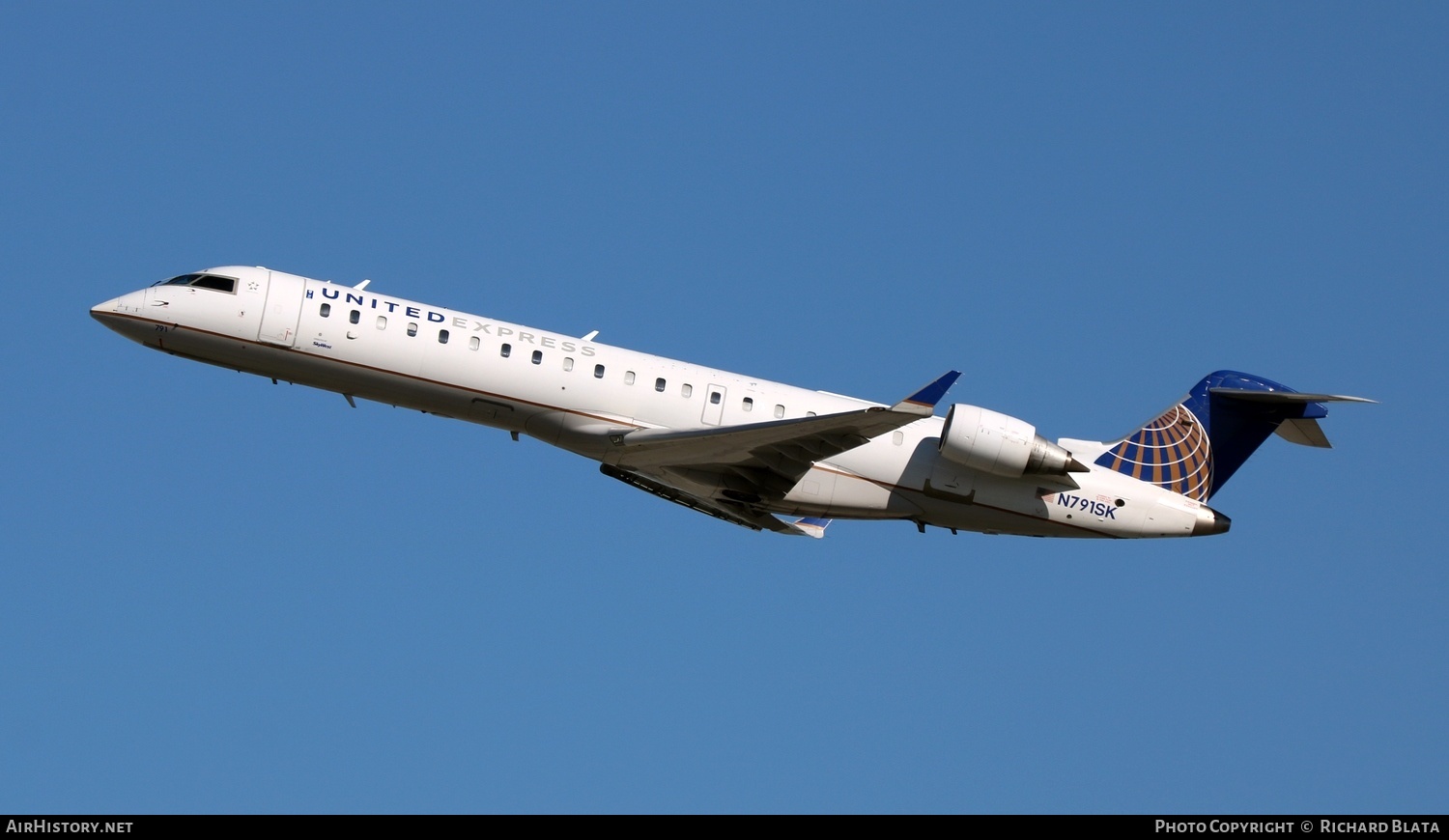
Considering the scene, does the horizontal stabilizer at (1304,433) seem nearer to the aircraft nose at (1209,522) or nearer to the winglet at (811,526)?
the aircraft nose at (1209,522)

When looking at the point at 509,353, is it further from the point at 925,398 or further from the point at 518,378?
the point at 925,398

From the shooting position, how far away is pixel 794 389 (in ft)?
92.3

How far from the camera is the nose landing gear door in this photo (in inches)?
1039

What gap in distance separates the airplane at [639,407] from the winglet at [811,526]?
5.58 ft

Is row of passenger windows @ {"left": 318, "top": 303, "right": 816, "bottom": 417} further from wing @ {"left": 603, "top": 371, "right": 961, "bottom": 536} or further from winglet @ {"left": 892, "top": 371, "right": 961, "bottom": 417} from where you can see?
winglet @ {"left": 892, "top": 371, "right": 961, "bottom": 417}

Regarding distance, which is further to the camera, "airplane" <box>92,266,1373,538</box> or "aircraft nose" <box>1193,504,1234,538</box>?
"aircraft nose" <box>1193,504,1234,538</box>

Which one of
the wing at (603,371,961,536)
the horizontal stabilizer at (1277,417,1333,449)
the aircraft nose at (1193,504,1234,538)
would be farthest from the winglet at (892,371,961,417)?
the horizontal stabilizer at (1277,417,1333,449)

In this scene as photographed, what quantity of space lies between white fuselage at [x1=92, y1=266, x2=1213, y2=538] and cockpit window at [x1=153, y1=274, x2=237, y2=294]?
126mm

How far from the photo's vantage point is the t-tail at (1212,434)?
29.5 m

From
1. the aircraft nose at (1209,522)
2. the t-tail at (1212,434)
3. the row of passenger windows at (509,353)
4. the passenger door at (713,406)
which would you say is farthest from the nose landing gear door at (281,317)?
the aircraft nose at (1209,522)

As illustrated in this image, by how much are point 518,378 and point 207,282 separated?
560 centimetres
